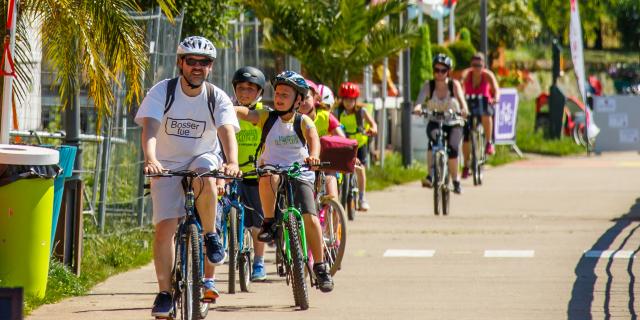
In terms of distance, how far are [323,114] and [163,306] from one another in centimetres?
457

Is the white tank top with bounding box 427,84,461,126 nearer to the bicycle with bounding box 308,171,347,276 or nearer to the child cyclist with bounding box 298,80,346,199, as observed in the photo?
the child cyclist with bounding box 298,80,346,199

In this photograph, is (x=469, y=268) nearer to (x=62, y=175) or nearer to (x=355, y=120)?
(x=62, y=175)

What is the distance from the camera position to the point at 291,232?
1005 centimetres

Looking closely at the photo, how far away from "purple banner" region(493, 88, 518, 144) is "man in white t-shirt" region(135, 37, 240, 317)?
62.9ft

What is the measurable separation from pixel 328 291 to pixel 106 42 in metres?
2.45

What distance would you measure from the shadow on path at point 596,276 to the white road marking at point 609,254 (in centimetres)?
2

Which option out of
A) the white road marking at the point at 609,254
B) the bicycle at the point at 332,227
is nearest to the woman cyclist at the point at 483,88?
the white road marking at the point at 609,254

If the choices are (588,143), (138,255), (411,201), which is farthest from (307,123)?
(588,143)

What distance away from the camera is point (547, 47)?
55906 mm

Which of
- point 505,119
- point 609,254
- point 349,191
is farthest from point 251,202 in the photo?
point 505,119

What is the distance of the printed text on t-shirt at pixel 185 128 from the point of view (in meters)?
8.92

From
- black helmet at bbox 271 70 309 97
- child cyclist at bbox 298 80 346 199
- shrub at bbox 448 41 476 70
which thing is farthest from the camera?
shrub at bbox 448 41 476 70

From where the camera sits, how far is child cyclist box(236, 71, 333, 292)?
1033 cm

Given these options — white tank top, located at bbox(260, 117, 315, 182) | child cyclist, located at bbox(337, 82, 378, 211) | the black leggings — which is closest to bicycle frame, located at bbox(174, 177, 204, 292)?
white tank top, located at bbox(260, 117, 315, 182)
